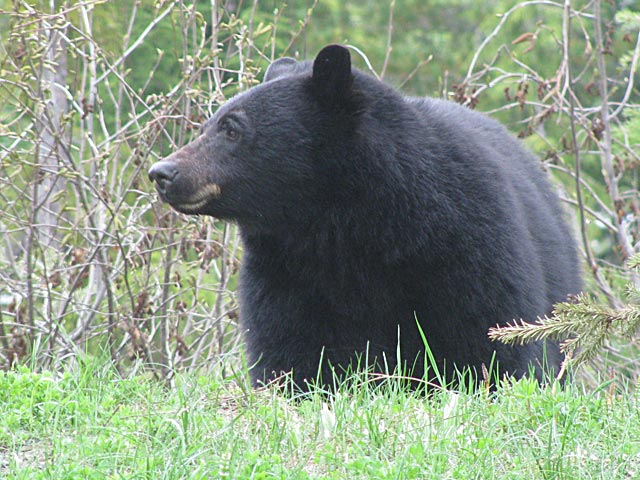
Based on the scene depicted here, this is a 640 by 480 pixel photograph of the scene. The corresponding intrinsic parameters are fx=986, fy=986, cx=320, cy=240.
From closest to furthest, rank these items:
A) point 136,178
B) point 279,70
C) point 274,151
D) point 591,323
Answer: point 591,323, point 274,151, point 279,70, point 136,178

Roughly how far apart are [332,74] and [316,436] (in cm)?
211

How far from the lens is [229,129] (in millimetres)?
4758

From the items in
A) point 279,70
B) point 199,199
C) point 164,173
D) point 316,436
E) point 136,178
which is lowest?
point 316,436

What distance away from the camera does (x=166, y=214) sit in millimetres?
6359

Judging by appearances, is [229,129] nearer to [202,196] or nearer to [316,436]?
[202,196]

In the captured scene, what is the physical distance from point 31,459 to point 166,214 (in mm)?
3389

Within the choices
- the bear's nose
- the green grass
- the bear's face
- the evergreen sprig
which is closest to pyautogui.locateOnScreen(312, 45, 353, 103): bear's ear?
the bear's face

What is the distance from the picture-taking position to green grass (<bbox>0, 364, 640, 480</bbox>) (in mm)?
2805

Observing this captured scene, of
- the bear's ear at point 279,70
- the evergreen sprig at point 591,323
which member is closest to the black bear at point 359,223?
the bear's ear at point 279,70

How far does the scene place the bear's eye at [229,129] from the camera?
15.6 feet

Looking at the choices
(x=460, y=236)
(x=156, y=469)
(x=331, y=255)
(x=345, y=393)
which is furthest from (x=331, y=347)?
(x=156, y=469)

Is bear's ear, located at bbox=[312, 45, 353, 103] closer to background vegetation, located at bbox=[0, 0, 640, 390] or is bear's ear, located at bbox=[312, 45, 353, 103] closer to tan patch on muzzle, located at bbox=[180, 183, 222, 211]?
tan patch on muzzle, located at bbox=[180, 183, 222, 211]

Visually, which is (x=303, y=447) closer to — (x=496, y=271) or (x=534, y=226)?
(x=496, y=271)

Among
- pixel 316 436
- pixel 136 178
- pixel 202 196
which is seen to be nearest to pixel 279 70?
pixel 202 196
